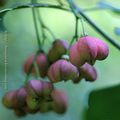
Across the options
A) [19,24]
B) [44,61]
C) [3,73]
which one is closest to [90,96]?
[44,61]

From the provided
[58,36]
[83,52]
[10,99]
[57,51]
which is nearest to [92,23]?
[83,52]

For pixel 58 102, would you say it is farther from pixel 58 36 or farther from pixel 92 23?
pixel 58 36

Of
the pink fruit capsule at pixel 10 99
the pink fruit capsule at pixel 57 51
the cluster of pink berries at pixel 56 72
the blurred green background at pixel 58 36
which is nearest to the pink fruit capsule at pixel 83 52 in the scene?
the cluster of pink berries at pixel 56 72

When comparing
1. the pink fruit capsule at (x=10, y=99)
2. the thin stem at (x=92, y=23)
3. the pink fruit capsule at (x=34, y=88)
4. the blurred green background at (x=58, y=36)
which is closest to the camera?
the thin stem at (x=92, y=23)

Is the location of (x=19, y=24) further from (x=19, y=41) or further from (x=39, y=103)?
(x=39, y=103)

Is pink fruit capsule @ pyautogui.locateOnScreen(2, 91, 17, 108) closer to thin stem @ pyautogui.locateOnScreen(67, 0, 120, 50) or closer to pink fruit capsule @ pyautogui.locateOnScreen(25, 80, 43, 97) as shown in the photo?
pink fruit capsule @ pyautogui.locateOnScreen(25, 80, 43, 97)

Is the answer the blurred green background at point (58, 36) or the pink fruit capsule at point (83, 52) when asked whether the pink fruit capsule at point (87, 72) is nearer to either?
the pink fruit capsule at point (83, 52)

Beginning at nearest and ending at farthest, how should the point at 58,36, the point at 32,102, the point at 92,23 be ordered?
the point at 92,23, the point at 32,102, the point at 58,36

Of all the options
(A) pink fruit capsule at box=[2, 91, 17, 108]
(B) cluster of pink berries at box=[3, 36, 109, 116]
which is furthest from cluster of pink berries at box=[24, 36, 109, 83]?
(A) pink fruit capsule at box=[2, 91, 17, 108]
